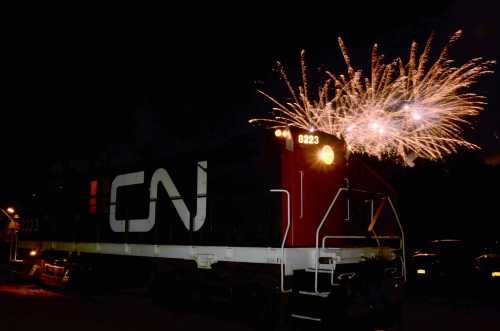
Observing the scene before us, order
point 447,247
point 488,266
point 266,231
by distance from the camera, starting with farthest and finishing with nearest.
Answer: point 447,247 → point 488,266 → point 266,231

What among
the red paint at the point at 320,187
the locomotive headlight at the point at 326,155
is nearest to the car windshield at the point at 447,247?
the red paint at the point at 320,187

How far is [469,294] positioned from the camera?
1310 cm

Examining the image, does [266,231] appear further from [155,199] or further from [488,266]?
[488,266]

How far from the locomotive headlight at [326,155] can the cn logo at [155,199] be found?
7.14 ft

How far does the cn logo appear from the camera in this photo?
29.0ft

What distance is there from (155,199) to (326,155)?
3827 mm

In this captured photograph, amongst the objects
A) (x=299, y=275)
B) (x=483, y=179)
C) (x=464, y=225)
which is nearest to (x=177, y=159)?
(x=299, y=275)

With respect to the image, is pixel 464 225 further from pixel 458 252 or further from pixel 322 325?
pixel 322 325

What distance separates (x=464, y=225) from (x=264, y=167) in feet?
72.4

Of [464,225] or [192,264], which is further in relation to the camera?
[464,225]

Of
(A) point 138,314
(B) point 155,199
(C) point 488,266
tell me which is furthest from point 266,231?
(C) point 488,266

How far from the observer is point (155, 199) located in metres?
9.95

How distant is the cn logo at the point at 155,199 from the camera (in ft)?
29.0

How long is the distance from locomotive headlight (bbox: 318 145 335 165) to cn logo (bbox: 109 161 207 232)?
218 centimetres
